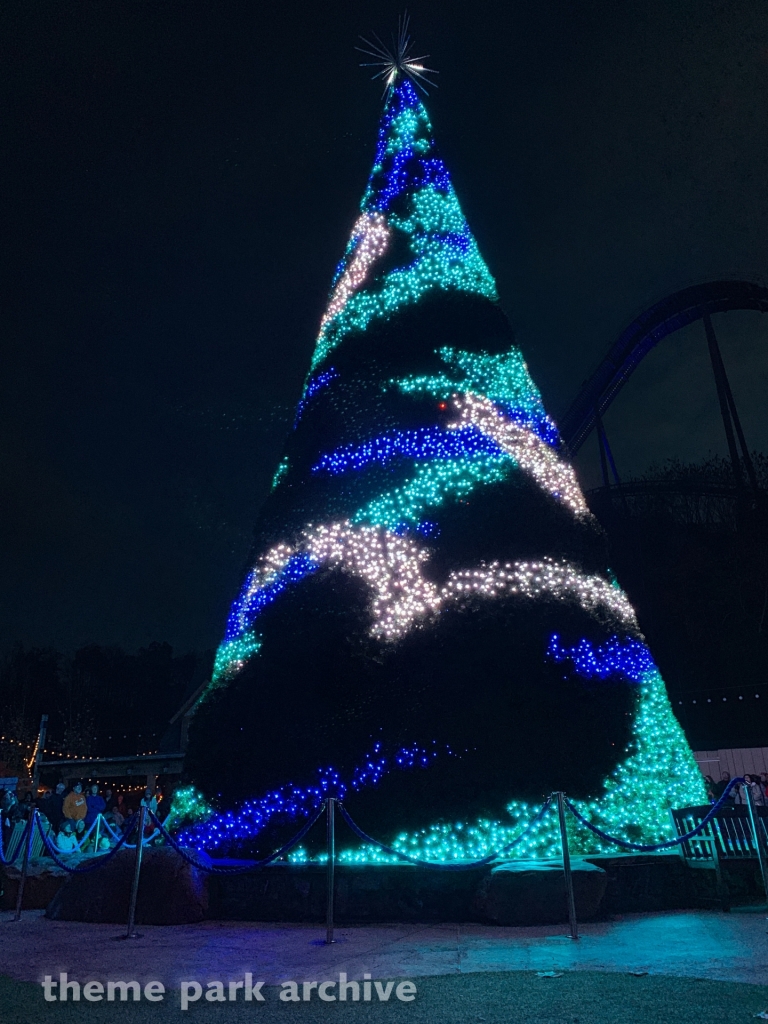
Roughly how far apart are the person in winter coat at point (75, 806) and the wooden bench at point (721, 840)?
10936 mm

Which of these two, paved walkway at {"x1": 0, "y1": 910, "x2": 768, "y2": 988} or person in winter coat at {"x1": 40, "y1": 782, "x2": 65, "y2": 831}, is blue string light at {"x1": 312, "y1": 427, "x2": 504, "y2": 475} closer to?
paved walkway at {"x1": 0, "y1": 910, "x2": 768, "y2": 988}

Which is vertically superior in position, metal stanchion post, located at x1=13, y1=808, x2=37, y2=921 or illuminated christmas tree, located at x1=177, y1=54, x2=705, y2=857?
illuminated christmas tree, located at x1=177, y1=54, x2=705, y2=857

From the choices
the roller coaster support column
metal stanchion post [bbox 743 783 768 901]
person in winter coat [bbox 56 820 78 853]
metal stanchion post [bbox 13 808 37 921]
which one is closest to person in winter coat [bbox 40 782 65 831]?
person in winter coat [bbox 56 820 78 853]

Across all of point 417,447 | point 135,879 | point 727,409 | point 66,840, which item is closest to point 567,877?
point 135,879

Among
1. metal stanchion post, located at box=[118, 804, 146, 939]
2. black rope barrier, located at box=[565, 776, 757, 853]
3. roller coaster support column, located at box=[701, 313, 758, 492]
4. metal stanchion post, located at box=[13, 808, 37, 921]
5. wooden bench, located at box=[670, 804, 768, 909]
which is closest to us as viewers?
black rope barrier, located at box=[565, 776, 757, 853]

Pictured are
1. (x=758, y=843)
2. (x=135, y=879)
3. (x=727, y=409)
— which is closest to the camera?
(x=758, y=843)

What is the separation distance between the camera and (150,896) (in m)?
6.74

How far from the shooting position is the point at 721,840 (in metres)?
6.62

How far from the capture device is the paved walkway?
423 cm

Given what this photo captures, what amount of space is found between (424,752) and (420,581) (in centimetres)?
183

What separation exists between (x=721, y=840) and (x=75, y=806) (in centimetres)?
1155

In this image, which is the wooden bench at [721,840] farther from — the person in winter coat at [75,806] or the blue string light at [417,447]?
the person in winter coat at [75,806]

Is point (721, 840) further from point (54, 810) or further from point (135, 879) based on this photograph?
point (54, 810)

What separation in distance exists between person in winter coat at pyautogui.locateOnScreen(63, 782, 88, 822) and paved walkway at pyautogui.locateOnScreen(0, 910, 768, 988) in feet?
22.9
